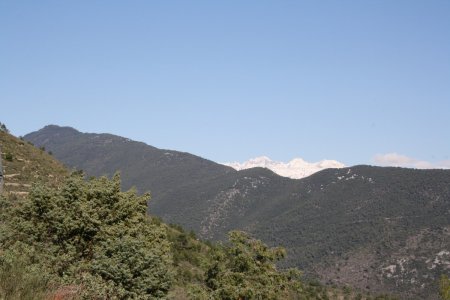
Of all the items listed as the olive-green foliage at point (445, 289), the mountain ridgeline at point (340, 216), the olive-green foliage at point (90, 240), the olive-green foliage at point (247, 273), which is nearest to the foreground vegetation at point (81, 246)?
the olive-green foliage at point (90, 240)

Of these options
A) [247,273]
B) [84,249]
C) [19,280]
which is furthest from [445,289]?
[19,280]

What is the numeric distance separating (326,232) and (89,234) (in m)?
108

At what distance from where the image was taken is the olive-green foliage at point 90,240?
45.4 ft

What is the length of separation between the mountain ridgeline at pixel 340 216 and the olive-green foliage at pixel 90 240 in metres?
71.1

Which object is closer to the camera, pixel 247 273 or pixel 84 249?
pixel 84 249

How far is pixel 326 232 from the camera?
120m

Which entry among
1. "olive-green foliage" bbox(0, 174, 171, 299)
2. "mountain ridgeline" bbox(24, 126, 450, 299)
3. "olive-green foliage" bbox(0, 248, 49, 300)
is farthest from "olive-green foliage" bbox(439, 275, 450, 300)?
"olive-green foliage" bbox(0, 248, 49, 300)

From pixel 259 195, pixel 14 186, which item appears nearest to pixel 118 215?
pixel 14 186

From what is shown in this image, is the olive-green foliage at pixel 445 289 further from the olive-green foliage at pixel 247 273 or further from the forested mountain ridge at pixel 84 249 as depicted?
the forested mountain ridge at pixel 84 249

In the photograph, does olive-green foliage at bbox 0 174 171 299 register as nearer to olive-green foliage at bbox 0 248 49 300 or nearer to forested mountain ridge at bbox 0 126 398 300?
forested mountain ridge at bbox 0 126 398 300

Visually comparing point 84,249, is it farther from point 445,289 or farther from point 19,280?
point 445,289

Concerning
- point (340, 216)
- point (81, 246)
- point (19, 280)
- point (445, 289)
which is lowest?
point (445, 289)

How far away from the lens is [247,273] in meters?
26.1

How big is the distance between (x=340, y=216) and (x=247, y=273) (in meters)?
103
